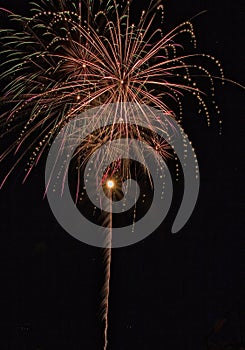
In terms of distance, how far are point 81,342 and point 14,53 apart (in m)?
5.34

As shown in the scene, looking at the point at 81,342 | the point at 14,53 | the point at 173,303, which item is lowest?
the point at 81,342

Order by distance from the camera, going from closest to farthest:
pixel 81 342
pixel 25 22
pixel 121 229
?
pixel 25 22
pixel 121 229
pixel 81 342

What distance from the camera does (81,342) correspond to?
36.7ft

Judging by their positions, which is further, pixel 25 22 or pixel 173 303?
pixel 173 303

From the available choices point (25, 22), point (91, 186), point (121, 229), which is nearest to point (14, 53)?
point (25, 22)

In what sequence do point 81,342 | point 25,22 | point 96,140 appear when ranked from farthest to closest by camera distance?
point 81,342 → point 96,140 → point 25,22

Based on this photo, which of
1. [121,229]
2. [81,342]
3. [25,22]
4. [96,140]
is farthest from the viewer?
[81,342]

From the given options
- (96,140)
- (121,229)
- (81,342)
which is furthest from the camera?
(81,342)

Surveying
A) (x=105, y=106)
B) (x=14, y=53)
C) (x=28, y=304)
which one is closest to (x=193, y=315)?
(x=28, y=304)

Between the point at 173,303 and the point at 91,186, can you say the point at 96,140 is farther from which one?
the point at 173,303

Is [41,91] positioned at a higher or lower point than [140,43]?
lower

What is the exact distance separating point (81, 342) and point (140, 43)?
544 centimetres

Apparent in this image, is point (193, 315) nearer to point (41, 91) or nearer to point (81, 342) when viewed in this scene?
point (81, 342)

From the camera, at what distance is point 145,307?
37.4ft
